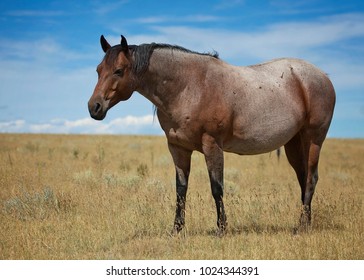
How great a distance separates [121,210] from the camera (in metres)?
8.20

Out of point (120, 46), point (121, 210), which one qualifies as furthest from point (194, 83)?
point (121, 210)

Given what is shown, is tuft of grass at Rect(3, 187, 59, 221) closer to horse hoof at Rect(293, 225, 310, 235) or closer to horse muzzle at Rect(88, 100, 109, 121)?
horse muzzle at Rect(88, 100, 109, 121)

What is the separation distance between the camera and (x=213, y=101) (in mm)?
6137

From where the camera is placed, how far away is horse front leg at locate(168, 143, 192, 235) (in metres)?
6.53

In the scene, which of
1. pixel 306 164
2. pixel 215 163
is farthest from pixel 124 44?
pixel 306 164

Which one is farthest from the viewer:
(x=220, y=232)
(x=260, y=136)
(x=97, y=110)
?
(x=260, y=136)

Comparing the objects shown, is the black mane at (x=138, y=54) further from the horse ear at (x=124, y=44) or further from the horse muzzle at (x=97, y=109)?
the horse muzzle at (x=97, y=109)

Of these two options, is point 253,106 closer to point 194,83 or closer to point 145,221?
point 194,83

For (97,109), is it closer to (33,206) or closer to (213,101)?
(213,101)

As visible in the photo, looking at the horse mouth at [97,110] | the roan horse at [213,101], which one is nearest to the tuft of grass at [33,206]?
the roan horse at [213,101]

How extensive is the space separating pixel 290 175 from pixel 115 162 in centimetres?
748

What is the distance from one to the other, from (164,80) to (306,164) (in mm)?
3159
